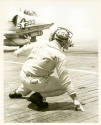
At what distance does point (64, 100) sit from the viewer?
2.77 metres

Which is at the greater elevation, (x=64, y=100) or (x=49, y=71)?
(x=49, y=71)

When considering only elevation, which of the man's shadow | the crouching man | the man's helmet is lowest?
the man's shadow

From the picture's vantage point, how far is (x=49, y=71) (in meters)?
2.68

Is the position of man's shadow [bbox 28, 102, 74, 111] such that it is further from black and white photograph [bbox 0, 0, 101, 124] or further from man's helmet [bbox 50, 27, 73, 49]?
man's helmet [bbox 50, 27, 73, 49]

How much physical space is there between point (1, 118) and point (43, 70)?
0.55 meters

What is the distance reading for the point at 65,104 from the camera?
2.76 metres

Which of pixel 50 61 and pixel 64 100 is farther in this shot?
pixel 64 100

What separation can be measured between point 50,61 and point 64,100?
14.8 inches

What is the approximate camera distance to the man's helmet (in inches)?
106

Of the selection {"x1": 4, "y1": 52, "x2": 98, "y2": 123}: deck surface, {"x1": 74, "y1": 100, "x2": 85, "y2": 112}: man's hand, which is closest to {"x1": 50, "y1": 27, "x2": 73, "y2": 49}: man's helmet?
{"x1": 4, "y1": 52, "x2": 98, "y2": 123}: deck surface

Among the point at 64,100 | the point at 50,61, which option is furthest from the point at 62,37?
the point at 64,100

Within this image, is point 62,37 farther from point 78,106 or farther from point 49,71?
point 78,106

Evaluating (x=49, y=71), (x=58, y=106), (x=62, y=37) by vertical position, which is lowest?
(x=58, y=106)

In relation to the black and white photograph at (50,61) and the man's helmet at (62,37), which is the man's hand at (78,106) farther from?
the man's helmet at (62,37)
